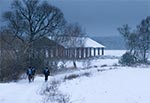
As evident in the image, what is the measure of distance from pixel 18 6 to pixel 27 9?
1.36 m

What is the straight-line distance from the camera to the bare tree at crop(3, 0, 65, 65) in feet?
201

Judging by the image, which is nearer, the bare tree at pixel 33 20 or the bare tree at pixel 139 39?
the bare tree at pixel 33 20

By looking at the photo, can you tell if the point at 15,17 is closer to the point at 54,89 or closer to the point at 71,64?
the point at 71,64

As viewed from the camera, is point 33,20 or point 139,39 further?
point 139,39

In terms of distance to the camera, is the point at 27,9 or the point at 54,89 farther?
the point at 27,9

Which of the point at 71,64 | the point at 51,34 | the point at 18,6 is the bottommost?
the point at 71,64

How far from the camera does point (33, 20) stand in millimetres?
62938

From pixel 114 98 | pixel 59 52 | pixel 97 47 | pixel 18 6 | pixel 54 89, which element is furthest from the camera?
pixel 97 47

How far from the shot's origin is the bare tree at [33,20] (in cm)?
6122

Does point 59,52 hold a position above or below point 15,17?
below

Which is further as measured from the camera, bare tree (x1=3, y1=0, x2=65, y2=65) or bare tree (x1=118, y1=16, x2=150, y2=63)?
bare tree (x1=118, y1=16, x2=150, y2=63)

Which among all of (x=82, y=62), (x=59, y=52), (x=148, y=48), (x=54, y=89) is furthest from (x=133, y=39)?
(x=54, y=89)

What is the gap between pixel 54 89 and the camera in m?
27.1

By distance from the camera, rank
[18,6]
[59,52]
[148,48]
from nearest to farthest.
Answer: [18,6], [59,52], [148,48]
